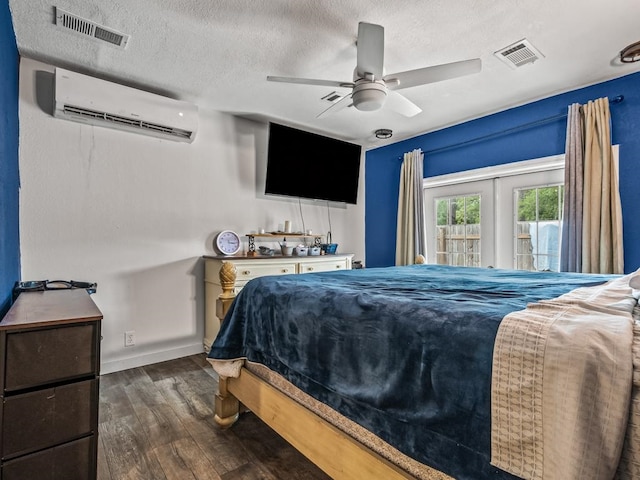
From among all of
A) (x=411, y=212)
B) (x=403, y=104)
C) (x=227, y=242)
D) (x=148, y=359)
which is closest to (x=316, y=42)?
(x=403, y=104)

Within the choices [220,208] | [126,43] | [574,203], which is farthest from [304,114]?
[574,203]

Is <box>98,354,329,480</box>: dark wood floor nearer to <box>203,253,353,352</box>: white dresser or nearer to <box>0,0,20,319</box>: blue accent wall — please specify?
<box>203,253,353,352</box>: white dresser

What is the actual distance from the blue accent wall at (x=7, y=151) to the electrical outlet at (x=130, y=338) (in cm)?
114

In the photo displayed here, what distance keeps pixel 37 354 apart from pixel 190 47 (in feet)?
6.96

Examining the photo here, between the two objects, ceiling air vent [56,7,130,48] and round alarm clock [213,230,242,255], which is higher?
ceiling air vent [56,7,130,48]

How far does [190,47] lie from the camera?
2.39 meters

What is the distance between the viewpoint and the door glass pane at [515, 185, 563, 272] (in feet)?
10.4

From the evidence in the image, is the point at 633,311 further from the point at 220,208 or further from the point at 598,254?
the point at 220,208

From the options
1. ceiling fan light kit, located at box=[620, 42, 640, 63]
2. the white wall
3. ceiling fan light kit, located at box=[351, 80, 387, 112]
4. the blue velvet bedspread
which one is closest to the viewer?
the blue velvet bedspread

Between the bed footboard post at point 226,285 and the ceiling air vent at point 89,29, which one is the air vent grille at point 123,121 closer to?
the ceiling air vent at point 89,29

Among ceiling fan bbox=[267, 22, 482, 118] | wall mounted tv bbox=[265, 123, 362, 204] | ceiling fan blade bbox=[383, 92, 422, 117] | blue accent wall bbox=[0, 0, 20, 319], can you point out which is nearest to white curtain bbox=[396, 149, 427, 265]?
wall mounted tv bbox=[265, 123, 362, 204]

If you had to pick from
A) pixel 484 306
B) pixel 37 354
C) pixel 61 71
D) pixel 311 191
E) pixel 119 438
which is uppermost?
pixel 61 71

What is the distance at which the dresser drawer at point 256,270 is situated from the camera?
10.6 feet

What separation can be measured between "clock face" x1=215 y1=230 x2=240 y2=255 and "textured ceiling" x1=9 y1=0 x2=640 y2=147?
134cm
